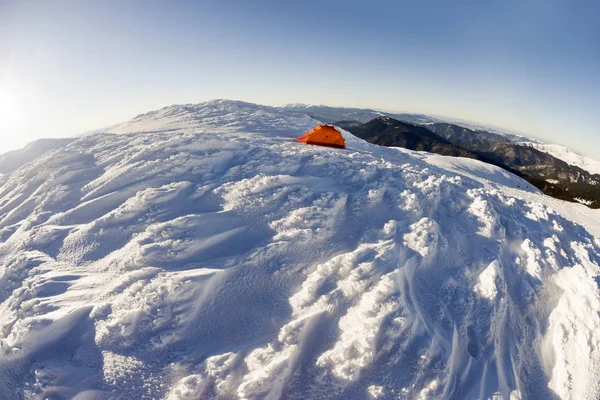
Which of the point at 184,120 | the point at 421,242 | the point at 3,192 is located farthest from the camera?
the point at 184,120

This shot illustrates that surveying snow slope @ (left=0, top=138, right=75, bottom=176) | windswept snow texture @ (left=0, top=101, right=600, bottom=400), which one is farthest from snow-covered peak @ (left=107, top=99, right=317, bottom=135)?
windswept snow texture @ (left=0, top=101, right=600, bottom=400)

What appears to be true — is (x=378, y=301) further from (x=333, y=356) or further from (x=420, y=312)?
(x=333, y=356)

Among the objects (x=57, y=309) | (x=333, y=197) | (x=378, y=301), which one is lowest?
(x=57, y=309)

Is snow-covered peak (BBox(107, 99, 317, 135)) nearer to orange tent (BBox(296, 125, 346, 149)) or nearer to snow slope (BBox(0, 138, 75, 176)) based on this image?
orange tent (BBox(296, 125, 346, 149))

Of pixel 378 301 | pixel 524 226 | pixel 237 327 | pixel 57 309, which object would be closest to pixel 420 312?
pixel 378 301

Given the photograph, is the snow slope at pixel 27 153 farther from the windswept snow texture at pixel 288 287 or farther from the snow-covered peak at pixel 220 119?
the windswept snow texture at pixel 288 287
